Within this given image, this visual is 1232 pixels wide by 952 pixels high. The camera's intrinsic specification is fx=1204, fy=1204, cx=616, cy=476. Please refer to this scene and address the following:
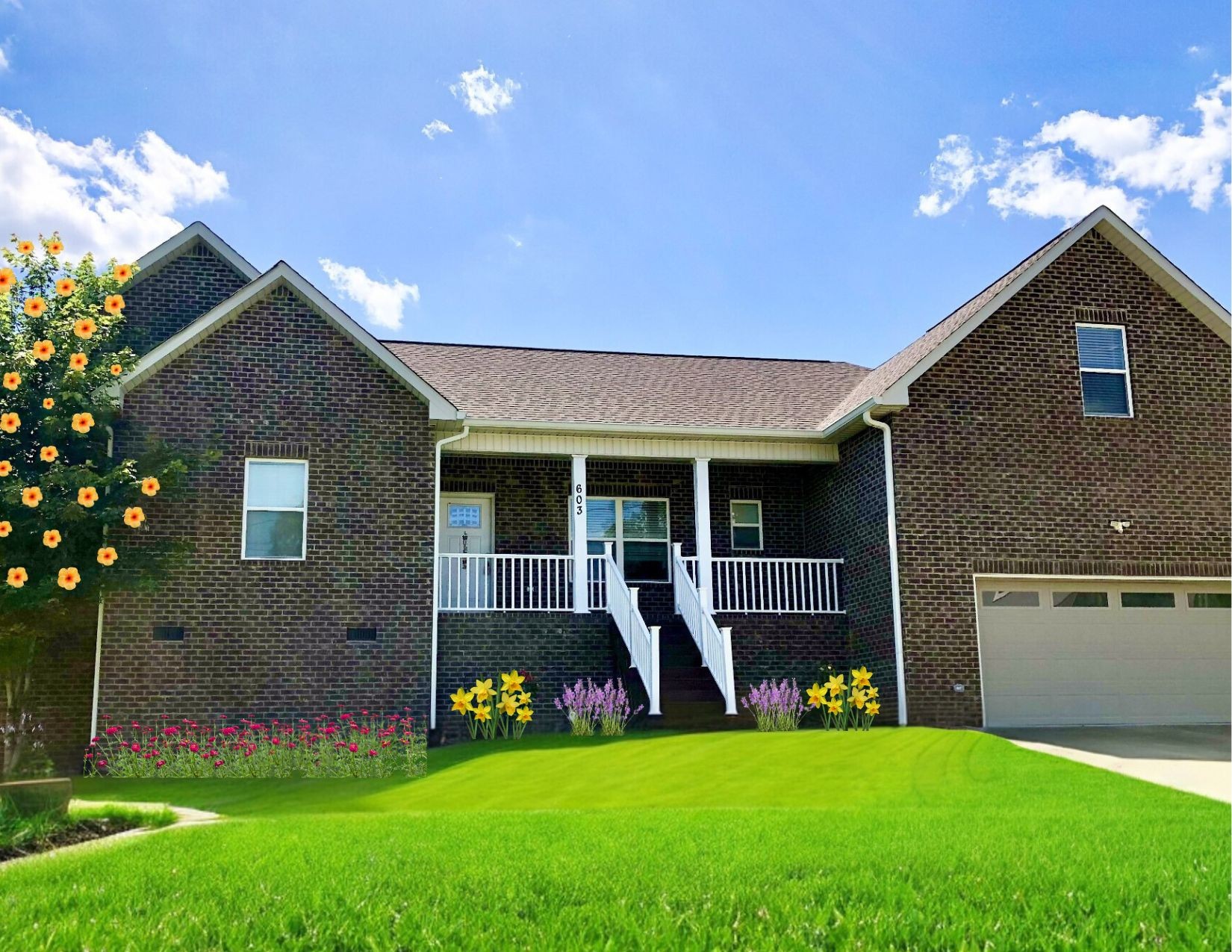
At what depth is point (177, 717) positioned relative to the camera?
14758 millimetres

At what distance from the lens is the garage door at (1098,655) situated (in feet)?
53.9

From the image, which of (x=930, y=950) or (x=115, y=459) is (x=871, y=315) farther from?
(x=930, y=950)

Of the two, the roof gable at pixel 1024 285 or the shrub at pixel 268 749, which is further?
the roof gable at pixel 1024 285

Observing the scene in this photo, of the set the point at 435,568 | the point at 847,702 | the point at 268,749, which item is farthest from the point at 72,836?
the point at 847,702

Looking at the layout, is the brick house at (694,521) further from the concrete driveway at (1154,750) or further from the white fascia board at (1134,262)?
the concrete driveway at (1154,750)

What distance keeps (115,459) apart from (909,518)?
10.4m

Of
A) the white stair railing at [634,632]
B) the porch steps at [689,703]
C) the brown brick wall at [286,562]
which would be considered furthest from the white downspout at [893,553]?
the brown brick wall at [286,562]

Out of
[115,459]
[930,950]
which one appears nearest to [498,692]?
[115,459]

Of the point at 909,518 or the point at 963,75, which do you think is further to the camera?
the point at 909,518

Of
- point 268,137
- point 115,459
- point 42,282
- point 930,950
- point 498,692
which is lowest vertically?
point 930,950

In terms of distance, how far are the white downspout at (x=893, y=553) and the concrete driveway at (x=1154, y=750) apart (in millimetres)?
1237

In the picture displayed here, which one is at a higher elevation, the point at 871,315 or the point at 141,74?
the point at 141,74

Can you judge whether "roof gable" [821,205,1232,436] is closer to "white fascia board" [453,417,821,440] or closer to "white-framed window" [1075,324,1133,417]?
"white fascia board" [453,417,821,440]

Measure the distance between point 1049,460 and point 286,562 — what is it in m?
10.5
